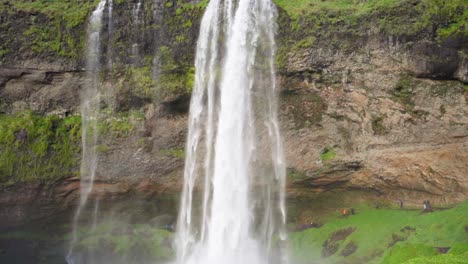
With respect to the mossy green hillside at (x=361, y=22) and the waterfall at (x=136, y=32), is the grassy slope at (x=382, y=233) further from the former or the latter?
Answer: the waterfall at (x=136, y=32)

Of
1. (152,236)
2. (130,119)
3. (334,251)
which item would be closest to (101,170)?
(130,119)

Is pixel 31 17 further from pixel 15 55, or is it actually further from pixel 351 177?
pixel 351 177

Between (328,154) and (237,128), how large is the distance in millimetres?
4258

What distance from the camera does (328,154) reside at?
22.3 meters

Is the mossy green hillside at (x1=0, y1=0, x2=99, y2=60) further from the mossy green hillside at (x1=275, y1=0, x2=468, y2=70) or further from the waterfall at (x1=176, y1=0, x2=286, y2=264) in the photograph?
the mossy green hillside at (x1=275, y1=0, x2=468, y2=70)

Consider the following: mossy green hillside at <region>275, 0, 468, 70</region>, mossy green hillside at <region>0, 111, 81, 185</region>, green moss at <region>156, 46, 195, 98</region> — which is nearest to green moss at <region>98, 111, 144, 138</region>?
mossy green hillside at <region>0, 111, 81, 185</region>

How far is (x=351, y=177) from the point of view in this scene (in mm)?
22422

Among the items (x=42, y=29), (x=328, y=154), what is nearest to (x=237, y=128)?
(x=328, y=154)

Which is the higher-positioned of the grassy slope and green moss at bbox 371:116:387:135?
green moss at bbox 371:116:387:135

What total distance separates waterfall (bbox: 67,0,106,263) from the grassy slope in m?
9.84

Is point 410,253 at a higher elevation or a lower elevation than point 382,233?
higher

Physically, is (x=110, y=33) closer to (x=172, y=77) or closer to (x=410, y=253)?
(x=172, y=77)

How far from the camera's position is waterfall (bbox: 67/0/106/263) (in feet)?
74.7

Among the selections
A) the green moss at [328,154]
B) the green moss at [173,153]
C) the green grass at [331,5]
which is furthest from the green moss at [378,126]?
the green moss at [173,153]
